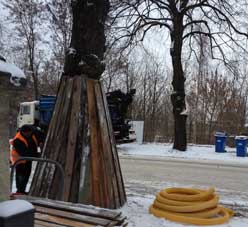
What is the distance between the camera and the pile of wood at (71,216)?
4.27m

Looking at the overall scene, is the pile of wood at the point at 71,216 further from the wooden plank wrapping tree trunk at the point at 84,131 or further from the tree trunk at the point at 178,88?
the tree trunk at the point at 178,88

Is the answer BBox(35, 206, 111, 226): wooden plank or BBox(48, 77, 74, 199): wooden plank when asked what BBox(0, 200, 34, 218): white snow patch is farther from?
BBox(48, 77, 74, 199): wooden plank

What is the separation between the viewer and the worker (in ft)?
25.6

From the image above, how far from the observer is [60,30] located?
28047 millimetres

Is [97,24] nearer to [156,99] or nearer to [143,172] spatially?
[143,172]

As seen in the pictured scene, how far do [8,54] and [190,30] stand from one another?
622 inches

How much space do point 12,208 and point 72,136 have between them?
11.6 ft

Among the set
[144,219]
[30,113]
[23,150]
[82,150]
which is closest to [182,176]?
[23,150]

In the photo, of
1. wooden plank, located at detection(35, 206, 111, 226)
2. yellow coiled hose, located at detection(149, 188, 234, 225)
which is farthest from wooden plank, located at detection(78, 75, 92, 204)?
wooden plank, located at detection(35, 206, 111, 226)

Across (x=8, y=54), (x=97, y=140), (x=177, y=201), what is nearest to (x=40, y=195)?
(x=97, y=140)

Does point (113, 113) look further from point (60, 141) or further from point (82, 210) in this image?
point (82, 210)

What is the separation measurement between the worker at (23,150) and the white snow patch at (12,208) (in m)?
4.85

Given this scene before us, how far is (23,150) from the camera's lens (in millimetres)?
7809

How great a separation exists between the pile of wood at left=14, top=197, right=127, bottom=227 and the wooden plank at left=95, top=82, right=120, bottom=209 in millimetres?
1509
